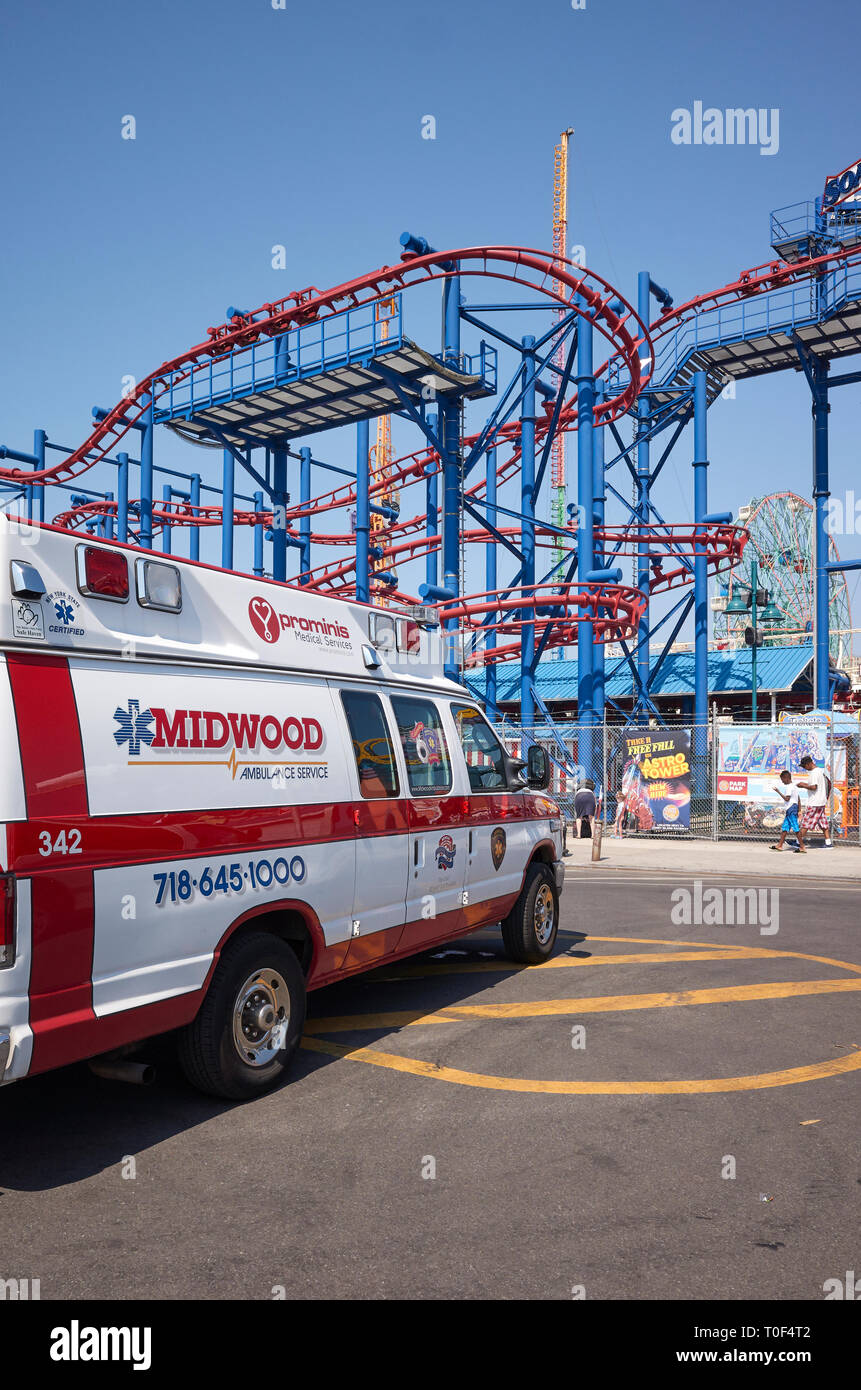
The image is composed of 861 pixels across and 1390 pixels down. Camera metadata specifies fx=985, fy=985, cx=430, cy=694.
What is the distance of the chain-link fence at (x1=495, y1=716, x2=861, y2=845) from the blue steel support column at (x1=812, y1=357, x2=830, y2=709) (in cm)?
988

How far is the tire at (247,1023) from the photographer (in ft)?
15.7

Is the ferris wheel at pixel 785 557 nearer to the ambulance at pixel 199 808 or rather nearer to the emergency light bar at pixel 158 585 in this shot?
the ambulance at pixel 199 808

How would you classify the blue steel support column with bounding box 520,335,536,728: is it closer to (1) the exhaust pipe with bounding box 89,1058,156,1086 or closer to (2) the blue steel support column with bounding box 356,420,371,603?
(2) the blue steel support column with bounding box 356,420,371,603

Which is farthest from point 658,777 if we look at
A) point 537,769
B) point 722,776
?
point 537,769

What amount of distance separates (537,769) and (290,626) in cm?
314

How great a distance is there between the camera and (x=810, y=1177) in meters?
4.16

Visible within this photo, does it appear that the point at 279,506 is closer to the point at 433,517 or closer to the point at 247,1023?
the point at 433,517

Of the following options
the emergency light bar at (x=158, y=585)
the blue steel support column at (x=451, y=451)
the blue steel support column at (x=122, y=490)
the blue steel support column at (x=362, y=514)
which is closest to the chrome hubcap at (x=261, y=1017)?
the emergency light bar at (x=158, y=585)

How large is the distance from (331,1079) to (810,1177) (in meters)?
2.49

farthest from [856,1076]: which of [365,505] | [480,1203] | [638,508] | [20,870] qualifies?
[638,508]

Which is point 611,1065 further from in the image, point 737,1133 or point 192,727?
point 192,727

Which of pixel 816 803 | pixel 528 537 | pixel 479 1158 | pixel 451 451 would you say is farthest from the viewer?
pixel 528 537

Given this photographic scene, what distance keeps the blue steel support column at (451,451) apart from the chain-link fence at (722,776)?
6.24 meters

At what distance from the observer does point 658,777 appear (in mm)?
20297
